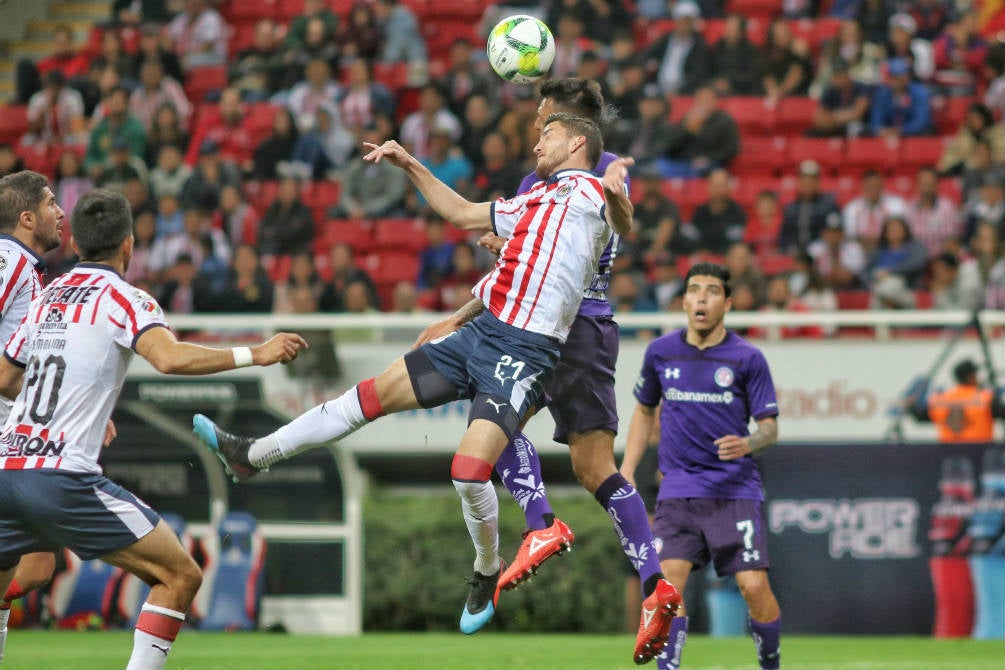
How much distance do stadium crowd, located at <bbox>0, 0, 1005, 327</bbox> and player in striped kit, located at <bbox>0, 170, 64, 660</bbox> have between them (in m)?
6.41

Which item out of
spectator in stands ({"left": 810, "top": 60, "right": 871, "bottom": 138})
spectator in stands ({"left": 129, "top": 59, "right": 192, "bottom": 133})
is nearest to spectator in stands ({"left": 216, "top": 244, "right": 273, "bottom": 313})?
spectator in stands ({"left": 129, "top": 59, "right": 192, "bottom": 133})

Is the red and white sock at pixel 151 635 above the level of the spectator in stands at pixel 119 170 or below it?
below

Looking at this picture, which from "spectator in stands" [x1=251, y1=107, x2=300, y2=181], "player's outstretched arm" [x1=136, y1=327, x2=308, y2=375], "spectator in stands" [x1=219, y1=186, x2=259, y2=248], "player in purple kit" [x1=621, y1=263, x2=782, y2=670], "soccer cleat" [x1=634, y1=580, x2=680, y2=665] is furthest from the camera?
"spectator in stands" [x1=251, y1=107, x2=300, y2=181]

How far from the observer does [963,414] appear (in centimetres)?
1302

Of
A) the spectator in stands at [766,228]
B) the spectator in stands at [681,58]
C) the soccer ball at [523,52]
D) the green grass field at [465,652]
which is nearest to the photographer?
the soccer ball at [523,52]

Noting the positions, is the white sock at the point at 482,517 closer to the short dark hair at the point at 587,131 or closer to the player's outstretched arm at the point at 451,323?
the player's outstretched arm at the point at 451,323

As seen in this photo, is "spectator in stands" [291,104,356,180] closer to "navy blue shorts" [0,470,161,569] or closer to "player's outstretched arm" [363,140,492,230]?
"player's outstretched arm" [363,140,492,230]

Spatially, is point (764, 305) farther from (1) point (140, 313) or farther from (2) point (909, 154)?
(1) point (140, 313)

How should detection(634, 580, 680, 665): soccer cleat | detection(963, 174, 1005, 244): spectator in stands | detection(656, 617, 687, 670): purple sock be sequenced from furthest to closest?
1. detection(963, 174, 1005, 244): spectator in stands
2. detection(656, 617, 687, 670): purple sock
3. detection(634, 580, 680, 665): soccer cleat

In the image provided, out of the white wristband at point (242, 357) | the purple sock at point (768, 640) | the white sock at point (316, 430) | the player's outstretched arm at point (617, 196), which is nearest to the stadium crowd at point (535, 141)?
the purple sock at point (768, 640)

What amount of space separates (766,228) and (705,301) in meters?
6.75

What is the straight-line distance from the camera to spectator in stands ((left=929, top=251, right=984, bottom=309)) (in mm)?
14000

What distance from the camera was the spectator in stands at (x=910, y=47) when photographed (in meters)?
16.8

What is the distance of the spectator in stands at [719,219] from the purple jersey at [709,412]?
615cm
